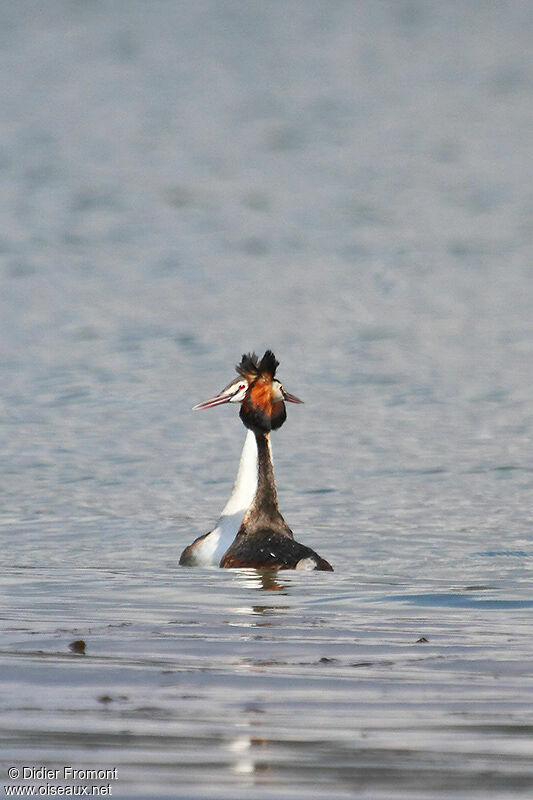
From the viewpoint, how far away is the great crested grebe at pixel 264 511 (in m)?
11.8

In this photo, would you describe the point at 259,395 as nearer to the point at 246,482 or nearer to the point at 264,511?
the point at 246,482

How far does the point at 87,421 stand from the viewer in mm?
20016

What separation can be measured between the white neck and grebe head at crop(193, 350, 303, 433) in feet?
0.65

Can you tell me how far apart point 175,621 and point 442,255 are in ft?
79.0

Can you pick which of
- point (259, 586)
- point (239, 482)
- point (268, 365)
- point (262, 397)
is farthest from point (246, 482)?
point (259, 586)

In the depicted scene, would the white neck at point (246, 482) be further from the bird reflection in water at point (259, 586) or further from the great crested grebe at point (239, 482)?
the bird reflection in water at point (259, 586)

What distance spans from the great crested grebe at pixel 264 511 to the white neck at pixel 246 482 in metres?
0.15

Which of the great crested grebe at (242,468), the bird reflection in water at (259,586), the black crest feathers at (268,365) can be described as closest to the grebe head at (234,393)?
the great crested grebe at (242,468)

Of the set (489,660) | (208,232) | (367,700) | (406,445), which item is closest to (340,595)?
(489,660)

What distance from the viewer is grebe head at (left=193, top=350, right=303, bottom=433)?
1334 cm

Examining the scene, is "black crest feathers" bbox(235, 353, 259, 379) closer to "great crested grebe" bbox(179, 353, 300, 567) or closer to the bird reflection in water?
"great crested grebe" bbox(179, 353, 300, 567)

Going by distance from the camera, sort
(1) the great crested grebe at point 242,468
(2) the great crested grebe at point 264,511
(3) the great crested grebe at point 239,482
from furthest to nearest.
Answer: (1) the great crested grebe at point 242,468, (3) the great crested grebe at point 239,482, (2) the great crested grebe at point 264,511

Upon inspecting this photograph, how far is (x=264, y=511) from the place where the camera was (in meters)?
12.7

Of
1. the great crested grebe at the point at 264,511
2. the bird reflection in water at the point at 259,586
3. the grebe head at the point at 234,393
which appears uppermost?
the grebe head at the point at 234,393
